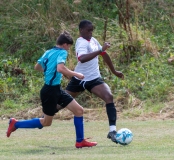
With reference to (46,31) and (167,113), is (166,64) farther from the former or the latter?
(46,31)

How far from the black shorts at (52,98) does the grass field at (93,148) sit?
0.63m

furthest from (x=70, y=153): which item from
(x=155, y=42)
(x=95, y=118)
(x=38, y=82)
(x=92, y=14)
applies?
(x=92, y=14)

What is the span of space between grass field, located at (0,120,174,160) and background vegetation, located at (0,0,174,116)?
2.04 metres

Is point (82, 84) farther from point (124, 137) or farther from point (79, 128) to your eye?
point (124, 137)

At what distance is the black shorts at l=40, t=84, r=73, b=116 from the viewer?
866cm

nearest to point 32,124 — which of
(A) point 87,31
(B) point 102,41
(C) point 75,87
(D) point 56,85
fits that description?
(D) point 56,85

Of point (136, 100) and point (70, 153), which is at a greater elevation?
point (70, 153)

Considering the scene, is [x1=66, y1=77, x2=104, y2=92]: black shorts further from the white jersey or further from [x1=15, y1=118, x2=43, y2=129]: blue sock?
[x1=15, y1=118, x2=43, y2=129]: blue sock

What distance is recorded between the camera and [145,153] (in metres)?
8.01

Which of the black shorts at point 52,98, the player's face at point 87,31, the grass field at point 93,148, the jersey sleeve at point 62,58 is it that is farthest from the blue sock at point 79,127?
the player's face at point 87,31

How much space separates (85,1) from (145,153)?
11.2 m

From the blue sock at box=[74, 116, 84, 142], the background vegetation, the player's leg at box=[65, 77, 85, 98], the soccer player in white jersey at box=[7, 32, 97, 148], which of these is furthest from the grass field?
the background vegetation

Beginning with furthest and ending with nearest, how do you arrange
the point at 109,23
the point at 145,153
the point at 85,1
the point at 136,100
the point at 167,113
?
the point at 85,1, the point at 109,23, the point at 136,100, the point at 167,113, the point at 145,153

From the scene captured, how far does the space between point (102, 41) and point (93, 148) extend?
7.53m
